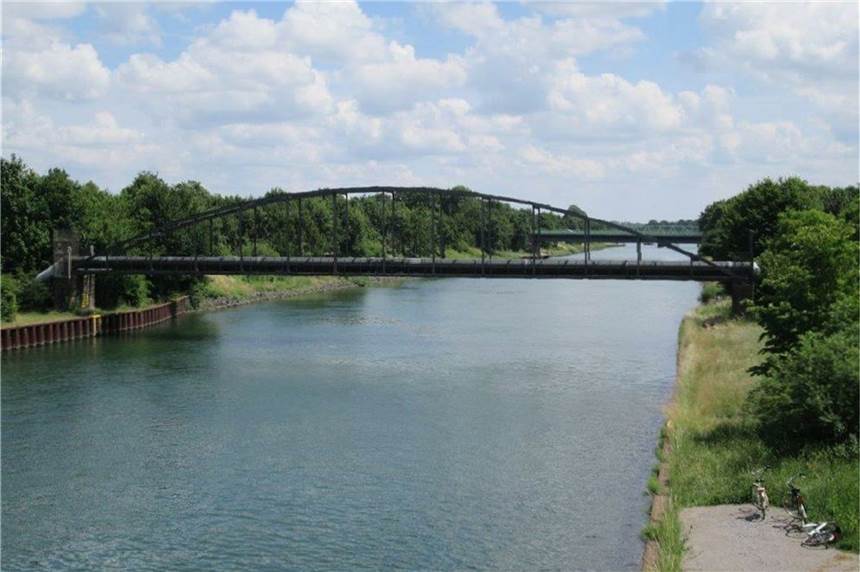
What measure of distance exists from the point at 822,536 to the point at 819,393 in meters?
6.16

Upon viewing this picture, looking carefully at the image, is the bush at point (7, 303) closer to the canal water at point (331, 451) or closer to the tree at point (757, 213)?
the canal water at point (331, 451)

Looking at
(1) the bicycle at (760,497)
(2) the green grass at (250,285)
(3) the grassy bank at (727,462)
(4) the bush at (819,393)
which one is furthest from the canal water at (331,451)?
(2) the green grass at (250,285)

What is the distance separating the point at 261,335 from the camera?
235 ft

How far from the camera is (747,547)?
22422 millimetres

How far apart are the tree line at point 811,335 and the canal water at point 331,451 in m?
4.66

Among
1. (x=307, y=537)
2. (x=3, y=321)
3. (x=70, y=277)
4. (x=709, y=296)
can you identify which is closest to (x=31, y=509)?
(x=307, y=537)

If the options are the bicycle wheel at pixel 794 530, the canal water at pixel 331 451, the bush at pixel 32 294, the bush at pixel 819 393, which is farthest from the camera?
the bush at pixel 32 294

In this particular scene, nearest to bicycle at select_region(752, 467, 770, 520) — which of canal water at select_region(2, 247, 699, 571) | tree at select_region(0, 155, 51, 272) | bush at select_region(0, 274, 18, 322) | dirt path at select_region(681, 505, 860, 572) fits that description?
dirt path at select_region(681, 505, 860, 572)

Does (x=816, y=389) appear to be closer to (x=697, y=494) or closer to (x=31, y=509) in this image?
(x=697, y=494)

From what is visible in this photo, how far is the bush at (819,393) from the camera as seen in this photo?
2727cm

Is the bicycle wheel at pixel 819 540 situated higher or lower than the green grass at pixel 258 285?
lower

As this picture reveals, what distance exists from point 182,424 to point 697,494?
20667 millimetres

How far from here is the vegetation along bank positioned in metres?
25.1

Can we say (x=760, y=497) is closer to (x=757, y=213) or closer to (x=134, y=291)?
(x=757, y=213)
